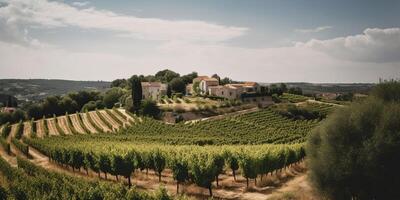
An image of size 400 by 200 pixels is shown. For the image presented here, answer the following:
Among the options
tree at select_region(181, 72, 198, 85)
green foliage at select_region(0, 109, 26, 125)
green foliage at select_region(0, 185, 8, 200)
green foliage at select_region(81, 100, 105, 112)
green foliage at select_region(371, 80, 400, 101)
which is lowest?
green foliage at select_region(0, 109, 26, 125)

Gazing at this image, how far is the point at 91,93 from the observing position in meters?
158

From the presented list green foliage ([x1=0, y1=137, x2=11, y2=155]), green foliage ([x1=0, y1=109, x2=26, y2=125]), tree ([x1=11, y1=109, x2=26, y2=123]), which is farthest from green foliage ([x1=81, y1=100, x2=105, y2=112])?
green foliage ([x1=0, y1=137, x2=11, y2=155])

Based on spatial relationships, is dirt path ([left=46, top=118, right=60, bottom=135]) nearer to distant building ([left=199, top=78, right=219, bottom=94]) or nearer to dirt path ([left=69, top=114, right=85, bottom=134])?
dirt path ([left=69, top=114, right=85, bottom=134])

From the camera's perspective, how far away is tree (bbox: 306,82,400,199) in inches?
930

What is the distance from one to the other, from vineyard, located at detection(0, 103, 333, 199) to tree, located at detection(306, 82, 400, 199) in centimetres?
1053

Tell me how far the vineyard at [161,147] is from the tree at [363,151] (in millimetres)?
10529

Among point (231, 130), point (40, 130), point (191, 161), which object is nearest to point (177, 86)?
point (40, 130)

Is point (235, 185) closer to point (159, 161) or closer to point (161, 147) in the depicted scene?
point (159, 161)

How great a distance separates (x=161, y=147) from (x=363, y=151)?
29.8 meters

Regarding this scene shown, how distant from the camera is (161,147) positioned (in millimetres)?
49375

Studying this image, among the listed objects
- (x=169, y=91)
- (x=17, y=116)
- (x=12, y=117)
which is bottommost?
(x=12, y=117)

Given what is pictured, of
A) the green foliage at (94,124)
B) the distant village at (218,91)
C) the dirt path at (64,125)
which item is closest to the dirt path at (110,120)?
the green foliage at (94,124)

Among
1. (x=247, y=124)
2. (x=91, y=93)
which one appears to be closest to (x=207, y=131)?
(x=247, y=124)

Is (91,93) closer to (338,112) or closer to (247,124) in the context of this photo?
(247,124)
